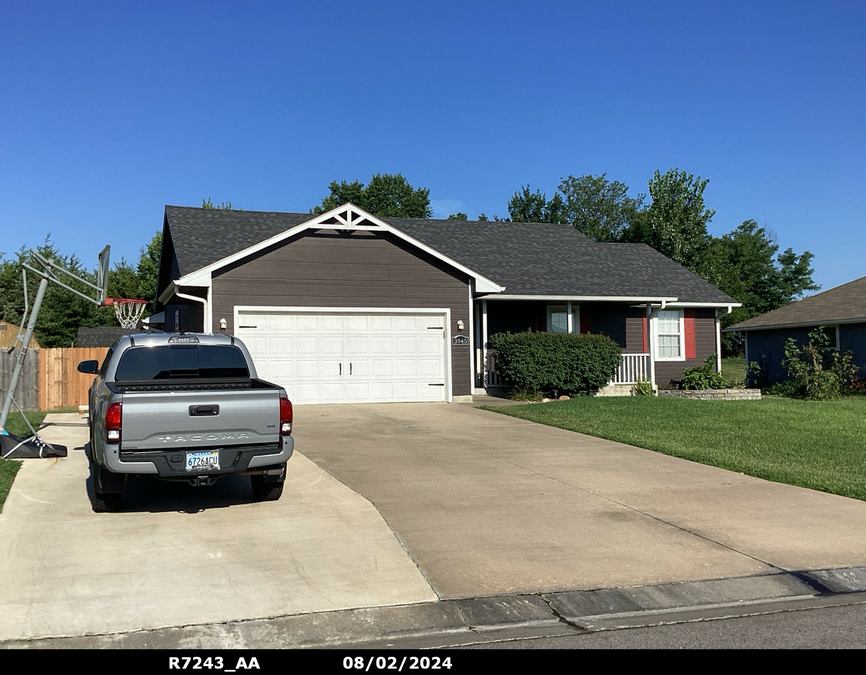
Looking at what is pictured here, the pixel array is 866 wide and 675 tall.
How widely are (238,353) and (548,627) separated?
5.74 metres

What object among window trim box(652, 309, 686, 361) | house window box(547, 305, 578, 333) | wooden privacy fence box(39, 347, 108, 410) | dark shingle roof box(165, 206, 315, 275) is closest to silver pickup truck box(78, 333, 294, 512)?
dark shingle roof box(165, 206, 315, 275)

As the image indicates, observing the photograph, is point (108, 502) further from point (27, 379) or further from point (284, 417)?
point (27, 379)

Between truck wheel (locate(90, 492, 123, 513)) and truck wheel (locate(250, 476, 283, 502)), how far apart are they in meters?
1.38

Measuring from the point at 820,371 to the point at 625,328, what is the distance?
227 inches

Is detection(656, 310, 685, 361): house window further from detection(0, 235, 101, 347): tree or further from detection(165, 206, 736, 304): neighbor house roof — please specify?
detection(0, 235, 101, 347): tree

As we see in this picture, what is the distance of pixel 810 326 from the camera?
28688 mm

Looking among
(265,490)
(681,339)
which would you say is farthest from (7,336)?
(265,490)

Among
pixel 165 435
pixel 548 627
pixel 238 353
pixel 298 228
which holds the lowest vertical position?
pixel 548 627

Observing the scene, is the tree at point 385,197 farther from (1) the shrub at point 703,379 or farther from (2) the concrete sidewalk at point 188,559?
(2) the concrete sidewalk at point 188,559

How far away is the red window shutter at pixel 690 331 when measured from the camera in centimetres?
2612

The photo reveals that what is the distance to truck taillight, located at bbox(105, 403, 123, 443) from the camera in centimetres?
745
